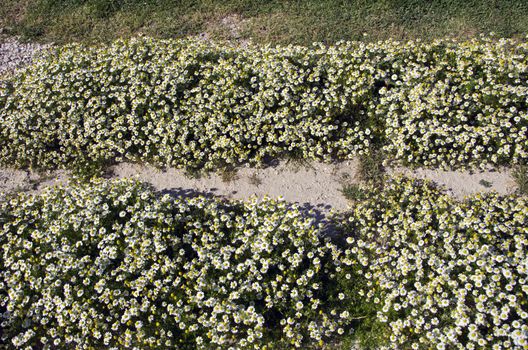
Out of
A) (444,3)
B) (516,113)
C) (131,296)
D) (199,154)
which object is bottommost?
(131,296)

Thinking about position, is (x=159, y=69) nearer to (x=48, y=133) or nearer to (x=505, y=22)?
(x=48, y=133)

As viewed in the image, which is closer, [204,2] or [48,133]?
[48,133]

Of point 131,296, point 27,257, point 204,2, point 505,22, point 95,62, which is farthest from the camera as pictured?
point 204,2

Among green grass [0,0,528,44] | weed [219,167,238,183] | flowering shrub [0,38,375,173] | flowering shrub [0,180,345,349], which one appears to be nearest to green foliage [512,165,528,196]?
flowering shrub [0,38,375,173]

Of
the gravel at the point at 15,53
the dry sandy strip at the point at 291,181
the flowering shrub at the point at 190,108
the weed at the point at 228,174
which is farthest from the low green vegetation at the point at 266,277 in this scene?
the gravel at the point at 15,53

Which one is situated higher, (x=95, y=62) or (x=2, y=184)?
(x=95, y=62)

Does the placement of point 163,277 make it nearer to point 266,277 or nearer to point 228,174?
point 266,277

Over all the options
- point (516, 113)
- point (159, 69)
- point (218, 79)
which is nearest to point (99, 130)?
point (159, 69)

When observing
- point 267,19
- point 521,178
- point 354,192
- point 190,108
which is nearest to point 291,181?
point 354,192
